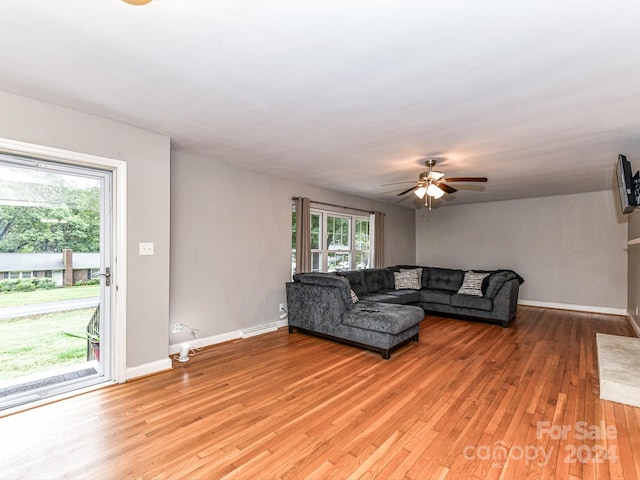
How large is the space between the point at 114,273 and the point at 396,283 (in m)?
4.94

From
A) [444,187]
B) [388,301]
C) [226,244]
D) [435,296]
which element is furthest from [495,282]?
[226,244]

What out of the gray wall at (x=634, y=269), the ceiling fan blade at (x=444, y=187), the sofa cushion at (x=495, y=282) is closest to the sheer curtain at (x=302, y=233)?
the ceiling fan blade at (x=444, y=187)

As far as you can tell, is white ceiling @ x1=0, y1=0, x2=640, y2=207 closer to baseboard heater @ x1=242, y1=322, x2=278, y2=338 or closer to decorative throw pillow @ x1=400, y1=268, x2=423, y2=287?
baseboard heater @ x1=242, y1=322, x2=278, y2=338

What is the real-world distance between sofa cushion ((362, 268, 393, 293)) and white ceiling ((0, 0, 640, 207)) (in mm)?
2803

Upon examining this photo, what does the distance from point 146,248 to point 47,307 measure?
0.90 m

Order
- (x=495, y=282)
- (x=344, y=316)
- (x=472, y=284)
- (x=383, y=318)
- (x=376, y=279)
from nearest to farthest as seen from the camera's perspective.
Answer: (x=383, y=318) → (x=344, y=316) → (x=495, y=282) → (x=472, y=284) → (x=376, y=279)

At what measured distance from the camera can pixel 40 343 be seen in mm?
2658

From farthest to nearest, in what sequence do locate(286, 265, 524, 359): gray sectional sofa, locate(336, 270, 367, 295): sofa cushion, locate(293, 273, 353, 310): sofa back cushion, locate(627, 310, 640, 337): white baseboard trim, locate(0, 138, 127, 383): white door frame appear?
locate(336, 270, 367, 295): sofa cushion, locate(627, 310, 640, 337): white baseboard trim, locate(293, 273, 353, 310): sofa back cushion, locate(286, 265, 524, 359): gray sectional sofa, locate(0, 138, 127, 383): white door frame

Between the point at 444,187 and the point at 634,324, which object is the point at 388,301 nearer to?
the point at 444,187

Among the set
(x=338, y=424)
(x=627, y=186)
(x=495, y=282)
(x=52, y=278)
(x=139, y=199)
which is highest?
(x=627, y=186)

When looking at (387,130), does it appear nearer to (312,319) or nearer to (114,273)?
(312,319)

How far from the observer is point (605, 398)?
2.61 m

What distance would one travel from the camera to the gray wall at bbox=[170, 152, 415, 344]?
12.3ft

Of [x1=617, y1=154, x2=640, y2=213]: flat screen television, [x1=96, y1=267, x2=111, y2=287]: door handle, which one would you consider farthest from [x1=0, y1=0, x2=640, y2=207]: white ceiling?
[x1=96, y1=267, x2=111, y2=287]: door handle
